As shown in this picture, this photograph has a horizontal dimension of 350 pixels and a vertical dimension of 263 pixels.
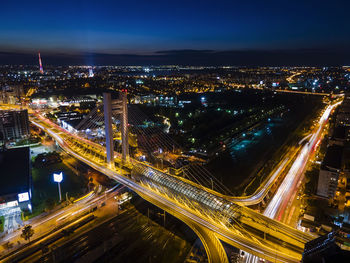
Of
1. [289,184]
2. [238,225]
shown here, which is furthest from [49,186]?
[289,184]

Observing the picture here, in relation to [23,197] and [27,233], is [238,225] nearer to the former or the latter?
[27,233]

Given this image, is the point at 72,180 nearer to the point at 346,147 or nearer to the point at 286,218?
the point at 286,218

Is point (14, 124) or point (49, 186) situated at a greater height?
point (14, 124)

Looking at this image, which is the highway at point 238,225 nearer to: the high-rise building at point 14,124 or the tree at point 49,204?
the tree at point 49,204

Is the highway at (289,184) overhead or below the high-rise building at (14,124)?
below

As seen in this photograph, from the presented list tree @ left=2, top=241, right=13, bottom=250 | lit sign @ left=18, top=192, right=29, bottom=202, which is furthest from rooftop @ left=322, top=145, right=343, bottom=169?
lit sign @ left=18, top=192, right=29, bottom=202

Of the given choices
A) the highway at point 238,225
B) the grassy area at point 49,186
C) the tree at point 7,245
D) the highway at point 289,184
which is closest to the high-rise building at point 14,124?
the grassy area at point 49,186
